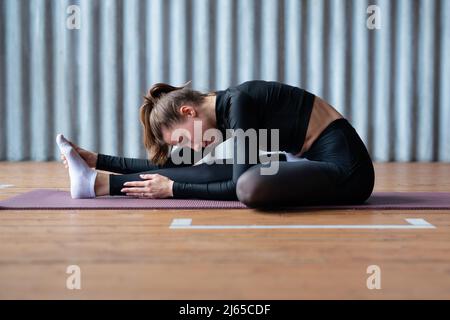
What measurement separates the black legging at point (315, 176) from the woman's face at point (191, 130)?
0.17 metres

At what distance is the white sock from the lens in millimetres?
1902

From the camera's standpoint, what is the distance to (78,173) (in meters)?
1.92

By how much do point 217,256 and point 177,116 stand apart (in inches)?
27.5

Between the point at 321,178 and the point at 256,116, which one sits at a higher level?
the point at 256,116

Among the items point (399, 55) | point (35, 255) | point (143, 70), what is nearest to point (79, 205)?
point (35, 255)

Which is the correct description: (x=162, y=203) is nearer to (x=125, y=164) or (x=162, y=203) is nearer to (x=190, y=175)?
(x=190, y=175)

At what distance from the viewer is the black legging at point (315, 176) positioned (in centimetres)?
168

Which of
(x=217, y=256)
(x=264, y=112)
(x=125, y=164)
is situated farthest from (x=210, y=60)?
(x=217, y=256)

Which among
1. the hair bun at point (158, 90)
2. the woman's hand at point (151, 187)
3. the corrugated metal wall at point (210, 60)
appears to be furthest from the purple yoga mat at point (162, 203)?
the corrugated metal wall at point (210, 60)

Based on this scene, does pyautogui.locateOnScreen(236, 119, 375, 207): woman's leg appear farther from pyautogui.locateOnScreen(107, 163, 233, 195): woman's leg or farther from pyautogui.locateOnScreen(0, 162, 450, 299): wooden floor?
pyautogui.locateOnScreen(107, 163, 233, 195): woman's leg

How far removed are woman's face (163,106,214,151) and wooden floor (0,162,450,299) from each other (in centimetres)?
22

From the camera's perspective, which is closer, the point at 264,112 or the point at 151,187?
the point at 264,112

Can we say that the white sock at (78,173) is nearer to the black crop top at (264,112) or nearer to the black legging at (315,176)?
the black legging at (315,176)

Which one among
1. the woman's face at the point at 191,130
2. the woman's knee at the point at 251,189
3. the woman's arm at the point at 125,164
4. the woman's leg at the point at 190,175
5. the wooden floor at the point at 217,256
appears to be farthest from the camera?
the woman's arm at the point at 125,164
